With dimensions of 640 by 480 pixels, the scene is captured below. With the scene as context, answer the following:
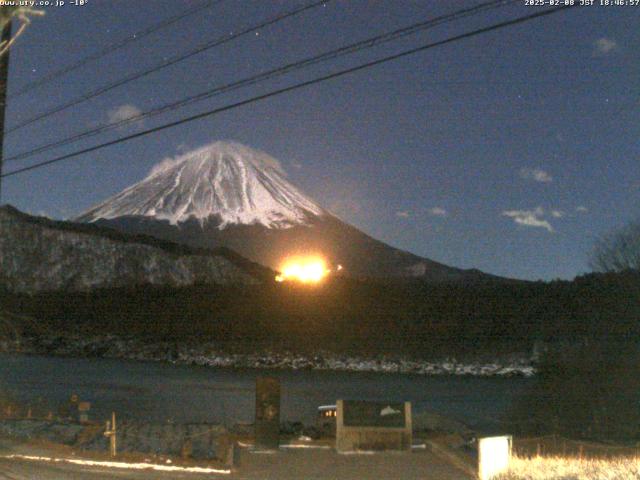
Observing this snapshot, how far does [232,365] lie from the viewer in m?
118

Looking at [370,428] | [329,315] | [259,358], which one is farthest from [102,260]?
[370,428]

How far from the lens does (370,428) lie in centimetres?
1720

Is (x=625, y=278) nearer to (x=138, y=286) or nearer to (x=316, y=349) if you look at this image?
(x=316, y=349)

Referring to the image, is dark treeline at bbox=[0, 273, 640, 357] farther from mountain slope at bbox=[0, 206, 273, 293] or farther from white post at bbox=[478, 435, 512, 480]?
white post at bbox=[478, 435, 512, 480]

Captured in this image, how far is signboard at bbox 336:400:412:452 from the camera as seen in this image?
56.0 ft

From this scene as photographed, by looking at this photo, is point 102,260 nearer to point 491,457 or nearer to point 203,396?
point 203,396

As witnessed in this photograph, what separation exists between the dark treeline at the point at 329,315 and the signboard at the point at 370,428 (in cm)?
8382

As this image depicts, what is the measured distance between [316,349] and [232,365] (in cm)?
1342

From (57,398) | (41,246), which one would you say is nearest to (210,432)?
(57,398)

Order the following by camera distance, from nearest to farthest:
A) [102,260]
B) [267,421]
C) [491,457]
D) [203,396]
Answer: [491,457], [267,421], [203,396], [102,260]

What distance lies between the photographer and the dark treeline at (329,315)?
114m

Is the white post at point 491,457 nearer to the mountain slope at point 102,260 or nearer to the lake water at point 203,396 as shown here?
the lake water at point 203,396

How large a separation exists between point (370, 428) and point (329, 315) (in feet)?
373

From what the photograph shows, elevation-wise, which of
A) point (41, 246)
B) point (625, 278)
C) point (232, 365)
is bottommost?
point (232, 365)
